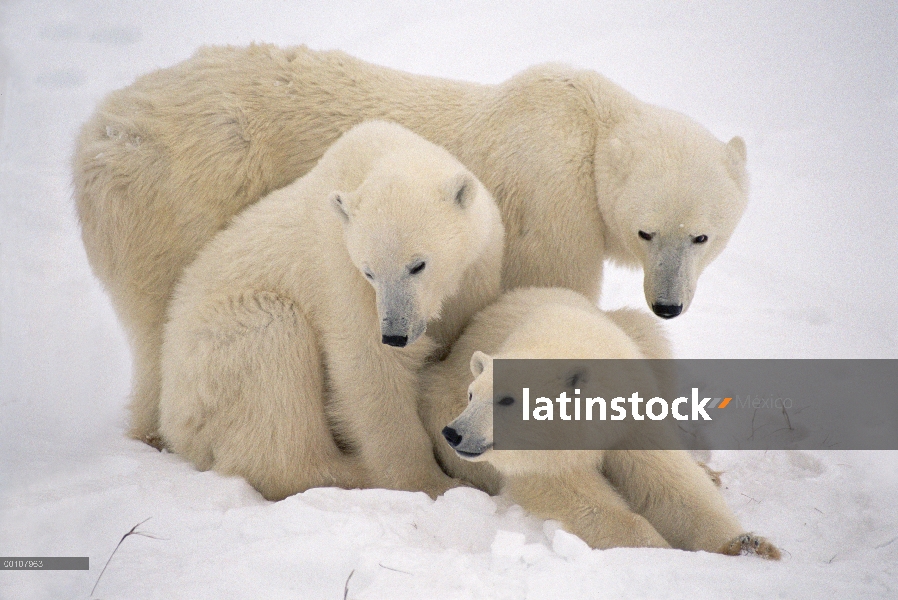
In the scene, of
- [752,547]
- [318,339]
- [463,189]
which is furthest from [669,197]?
[318,339]

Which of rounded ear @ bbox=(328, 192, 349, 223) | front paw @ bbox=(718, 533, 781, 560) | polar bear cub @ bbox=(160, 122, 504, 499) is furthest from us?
polar bear cub @ bbox=(160, 122, 504, 499)

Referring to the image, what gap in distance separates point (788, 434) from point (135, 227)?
13.7 ft

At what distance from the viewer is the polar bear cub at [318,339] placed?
4.31 m

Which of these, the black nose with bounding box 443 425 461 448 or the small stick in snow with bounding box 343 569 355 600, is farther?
the black nose with bounding box 443 425 461 448

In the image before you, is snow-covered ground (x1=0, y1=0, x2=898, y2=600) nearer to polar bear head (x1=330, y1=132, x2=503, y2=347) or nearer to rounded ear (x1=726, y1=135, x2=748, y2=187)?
polar bear head (x1=330, y1=132, x2=503, y2=347)

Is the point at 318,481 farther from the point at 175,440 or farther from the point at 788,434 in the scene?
the point at 788,434

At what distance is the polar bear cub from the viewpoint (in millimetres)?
4309

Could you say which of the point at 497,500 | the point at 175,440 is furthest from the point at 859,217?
the point at 175,440

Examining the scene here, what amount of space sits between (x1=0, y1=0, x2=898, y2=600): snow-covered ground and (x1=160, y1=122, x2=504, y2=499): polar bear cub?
12.4 inches

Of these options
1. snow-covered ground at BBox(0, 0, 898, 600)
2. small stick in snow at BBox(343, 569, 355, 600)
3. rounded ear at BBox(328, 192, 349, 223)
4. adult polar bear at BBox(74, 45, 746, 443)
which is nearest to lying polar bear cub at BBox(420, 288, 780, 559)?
snow-covered ground at BBox(0, 0, 898, 600)

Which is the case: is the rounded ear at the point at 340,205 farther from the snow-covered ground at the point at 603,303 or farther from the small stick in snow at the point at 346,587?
the small stick in snow at the point at 346,587

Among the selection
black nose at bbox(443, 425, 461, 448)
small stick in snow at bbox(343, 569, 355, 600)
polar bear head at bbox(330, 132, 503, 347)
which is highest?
polar bear head at bbox(330, 132, 503, 347)

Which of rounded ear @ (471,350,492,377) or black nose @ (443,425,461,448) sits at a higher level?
rounded ear @ (471,350,492,377)

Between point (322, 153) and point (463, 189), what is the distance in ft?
5.15
